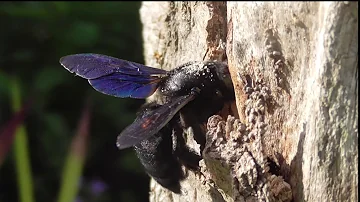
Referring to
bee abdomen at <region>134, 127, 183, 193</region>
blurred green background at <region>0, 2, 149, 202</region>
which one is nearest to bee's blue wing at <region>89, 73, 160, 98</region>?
bee abdomen at <region>134, 127, 183, 193</region>

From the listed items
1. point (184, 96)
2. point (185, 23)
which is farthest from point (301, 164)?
point (185, 23)

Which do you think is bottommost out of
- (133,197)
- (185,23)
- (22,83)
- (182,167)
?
(133,197)

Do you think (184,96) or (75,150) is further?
(75,150)

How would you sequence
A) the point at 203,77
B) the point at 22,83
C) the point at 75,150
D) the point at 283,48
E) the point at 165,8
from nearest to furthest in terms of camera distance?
the point at 283,48 < the point at 203,77 < the point at 75,150 < the point at 165,8 < the point at 22,83

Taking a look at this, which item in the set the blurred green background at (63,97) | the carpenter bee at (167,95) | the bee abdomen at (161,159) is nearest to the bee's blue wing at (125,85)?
the carpenter bee at (167,95)

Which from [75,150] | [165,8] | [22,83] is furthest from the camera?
[22,83]

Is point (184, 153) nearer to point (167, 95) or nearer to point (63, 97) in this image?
point (167, 95)

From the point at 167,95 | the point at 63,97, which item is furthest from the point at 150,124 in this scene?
the point at 63,97

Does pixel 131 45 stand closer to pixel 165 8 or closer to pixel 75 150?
pixel 165 8
